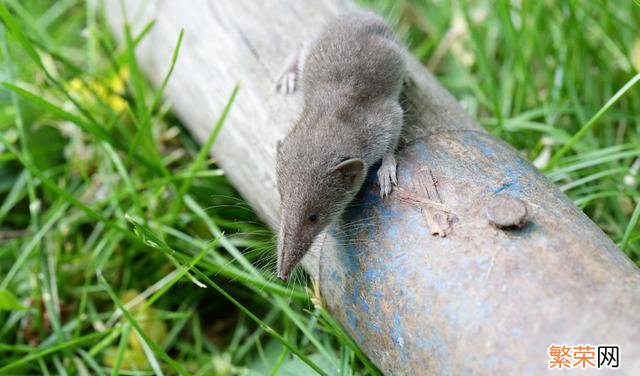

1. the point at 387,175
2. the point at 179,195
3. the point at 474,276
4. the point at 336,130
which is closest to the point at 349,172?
the point at 387,175

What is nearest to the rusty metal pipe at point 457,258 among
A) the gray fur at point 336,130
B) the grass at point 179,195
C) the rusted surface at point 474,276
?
the rusted surface at point 474,276

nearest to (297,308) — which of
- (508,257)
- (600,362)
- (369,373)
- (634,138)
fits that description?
(369,373)

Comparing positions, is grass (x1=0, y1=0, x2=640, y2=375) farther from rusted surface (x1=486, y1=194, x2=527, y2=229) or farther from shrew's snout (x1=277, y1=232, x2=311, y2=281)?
rusted surface (x1=486, y1=194, x2=527, y2=229)

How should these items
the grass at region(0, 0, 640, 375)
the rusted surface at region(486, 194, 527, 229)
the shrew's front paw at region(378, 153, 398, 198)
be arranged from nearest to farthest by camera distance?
the rusted surface at region(486, 194, 527, 229)
the shrew's front paw at region(378, 153, 398, 198)
the grass at region(0, 0, 640, 375)

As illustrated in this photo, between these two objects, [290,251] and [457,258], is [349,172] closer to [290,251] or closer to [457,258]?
[290,251]

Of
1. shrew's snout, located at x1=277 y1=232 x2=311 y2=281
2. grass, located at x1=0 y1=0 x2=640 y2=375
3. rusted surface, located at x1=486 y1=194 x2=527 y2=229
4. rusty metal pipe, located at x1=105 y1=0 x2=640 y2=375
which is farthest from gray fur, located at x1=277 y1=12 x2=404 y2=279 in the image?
rusted surface, located at x1=486 y1=194 x2=527 y2=229

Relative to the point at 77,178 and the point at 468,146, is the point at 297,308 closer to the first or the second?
the point at 468,146

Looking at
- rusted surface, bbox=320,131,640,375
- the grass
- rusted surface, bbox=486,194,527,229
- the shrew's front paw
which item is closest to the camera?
rusted surface, bbox=320,131,640,375
